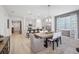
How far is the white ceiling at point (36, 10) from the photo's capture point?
2.28 meters

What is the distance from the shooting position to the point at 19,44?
2.35m

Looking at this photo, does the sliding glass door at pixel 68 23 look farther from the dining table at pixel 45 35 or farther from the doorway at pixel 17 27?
the doorway at pixel 17 27

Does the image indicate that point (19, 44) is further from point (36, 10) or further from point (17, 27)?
point (36, 10)

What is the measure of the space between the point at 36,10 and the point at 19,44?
0.90m

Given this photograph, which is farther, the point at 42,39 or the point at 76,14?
the point at 42,39

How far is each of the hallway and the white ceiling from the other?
1.80 ft

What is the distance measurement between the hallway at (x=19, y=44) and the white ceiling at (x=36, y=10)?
1.80 feet

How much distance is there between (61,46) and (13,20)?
1.30 m

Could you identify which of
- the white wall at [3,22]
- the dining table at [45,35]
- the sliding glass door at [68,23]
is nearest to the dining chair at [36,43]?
the dining table at [45,35]

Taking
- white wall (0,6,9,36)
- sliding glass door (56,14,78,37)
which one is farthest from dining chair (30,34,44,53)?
white wall (0,6,9,36)

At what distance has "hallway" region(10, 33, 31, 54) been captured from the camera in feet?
7.33

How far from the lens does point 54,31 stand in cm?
236
